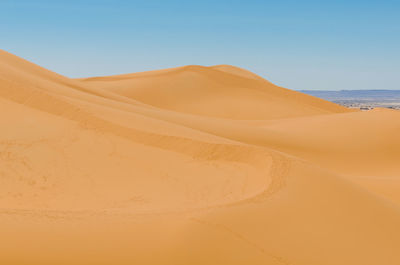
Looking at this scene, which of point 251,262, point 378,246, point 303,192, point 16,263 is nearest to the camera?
point 16,263

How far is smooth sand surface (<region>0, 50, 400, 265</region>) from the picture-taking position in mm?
6699

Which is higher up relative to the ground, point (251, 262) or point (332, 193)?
point (332, 193)

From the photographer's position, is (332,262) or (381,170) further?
(381,170)

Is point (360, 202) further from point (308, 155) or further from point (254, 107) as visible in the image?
point (254, 107)

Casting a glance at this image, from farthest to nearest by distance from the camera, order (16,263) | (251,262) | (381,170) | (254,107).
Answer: (254,107) < (381,170) < (251,262) < (16,263)

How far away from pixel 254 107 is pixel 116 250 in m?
38.8

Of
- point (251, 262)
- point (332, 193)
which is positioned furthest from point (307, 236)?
point (332, 193)

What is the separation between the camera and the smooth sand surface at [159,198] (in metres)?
6.70

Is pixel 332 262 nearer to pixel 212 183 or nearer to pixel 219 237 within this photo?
pixel 219 237

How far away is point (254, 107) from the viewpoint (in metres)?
44.5

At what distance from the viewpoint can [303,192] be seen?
912 cm

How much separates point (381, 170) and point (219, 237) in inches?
593

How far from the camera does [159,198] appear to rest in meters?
8.79

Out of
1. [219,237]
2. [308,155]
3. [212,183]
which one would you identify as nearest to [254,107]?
[308,155]
